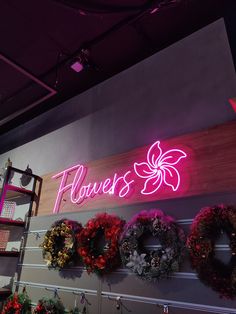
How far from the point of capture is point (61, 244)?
11.8 ft

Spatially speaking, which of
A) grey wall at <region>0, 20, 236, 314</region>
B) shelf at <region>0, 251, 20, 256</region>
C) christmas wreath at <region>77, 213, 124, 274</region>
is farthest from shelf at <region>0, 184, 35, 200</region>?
christmas wreath at <region>77, 213, 124, 274</region>

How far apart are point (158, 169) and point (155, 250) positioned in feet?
2.98

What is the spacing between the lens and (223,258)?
234 cm

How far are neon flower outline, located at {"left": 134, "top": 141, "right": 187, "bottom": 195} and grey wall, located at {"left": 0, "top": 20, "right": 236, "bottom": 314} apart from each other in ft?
0.79

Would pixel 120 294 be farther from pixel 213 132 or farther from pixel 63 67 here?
pixel 63 67

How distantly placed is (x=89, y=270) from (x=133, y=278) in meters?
0.55

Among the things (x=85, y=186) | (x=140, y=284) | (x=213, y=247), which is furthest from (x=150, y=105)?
(x=140, y=284)

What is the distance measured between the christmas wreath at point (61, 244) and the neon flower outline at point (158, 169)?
102 centimetres

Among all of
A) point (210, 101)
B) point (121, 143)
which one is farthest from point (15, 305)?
point (210, 101)

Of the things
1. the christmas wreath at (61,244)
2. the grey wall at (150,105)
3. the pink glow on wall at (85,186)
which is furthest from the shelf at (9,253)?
the grey wall at (150,105)

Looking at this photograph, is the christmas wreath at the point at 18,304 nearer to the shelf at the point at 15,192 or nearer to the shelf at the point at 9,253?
the shelf at the point at 9,253

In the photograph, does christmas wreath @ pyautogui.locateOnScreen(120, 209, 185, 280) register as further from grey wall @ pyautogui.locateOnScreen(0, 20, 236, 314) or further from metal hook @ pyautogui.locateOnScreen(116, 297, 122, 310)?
metal hook @ pyautogui.locateOnScreen(116, 297, 122, 310)

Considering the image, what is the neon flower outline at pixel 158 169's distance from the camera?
3.07 meters

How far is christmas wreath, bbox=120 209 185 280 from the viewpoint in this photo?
8.31 feet
